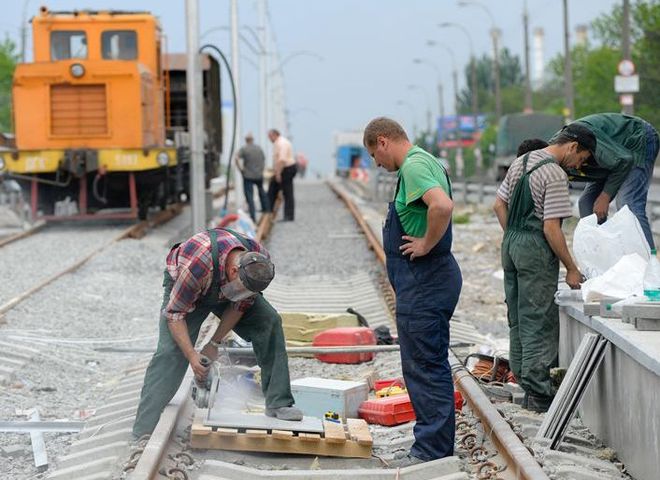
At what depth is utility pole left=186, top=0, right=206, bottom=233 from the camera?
18266mm

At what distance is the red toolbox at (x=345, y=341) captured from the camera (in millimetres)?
9617

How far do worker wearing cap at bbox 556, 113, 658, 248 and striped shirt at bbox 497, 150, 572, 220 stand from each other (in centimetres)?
63

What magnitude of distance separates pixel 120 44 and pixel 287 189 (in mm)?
4308

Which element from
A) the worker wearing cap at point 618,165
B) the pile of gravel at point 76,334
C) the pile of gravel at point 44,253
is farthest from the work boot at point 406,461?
the pile of gravel at point 44,253

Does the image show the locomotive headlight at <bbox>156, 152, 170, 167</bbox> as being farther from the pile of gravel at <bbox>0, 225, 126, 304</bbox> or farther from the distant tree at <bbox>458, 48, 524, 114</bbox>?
the distant tree at <bbox>458, 48, 524, 114</bbox>

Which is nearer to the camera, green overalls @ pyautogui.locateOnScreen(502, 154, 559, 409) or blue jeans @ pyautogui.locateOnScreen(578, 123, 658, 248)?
green overalls @ pyautogui.locateOnScreen(502, 154, 559, 409)

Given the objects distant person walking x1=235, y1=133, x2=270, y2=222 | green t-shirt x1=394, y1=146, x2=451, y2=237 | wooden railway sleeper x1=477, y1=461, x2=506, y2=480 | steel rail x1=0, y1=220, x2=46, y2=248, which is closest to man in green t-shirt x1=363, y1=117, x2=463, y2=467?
green t-shirt x1=394, y1=146, x2=451, y2=237

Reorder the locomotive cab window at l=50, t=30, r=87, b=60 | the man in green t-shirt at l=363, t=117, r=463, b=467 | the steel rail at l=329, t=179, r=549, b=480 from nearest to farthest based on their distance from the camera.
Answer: the steel rail at l=329, t=179, r=549, b=480 < the man in green t-shirt at l=363, t=117, r=463, b=467 < the locomotive cab window at l=50, t=30, r=87, b=60

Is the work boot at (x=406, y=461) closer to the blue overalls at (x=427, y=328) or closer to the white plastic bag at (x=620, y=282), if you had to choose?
the blue overalls at (x=427, y=328)

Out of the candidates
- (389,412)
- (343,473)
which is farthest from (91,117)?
(343,473)

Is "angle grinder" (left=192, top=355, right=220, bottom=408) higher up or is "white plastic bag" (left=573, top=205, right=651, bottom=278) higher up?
"white plastic bag" (left=573, top=205, right=651, bottom=278)

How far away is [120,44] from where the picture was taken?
78.4 feet

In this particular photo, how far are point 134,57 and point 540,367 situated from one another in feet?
A: 58.6

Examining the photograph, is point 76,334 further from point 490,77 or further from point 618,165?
point 490,77
